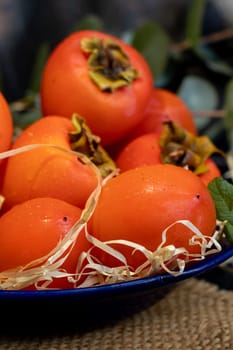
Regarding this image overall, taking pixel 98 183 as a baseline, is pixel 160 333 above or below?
below

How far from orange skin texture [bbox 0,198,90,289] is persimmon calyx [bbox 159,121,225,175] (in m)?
0.13

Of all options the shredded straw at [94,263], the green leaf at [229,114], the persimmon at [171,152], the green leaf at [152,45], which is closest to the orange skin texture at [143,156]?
the persimmon at [171,152]

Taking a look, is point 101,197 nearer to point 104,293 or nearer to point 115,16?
point 104,293

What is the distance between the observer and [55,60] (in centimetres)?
66

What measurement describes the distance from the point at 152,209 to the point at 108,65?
0.63 ft

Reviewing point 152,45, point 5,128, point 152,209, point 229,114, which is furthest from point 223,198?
point 152,45

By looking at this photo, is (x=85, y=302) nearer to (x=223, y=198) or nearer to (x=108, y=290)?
(x=108, y=290)

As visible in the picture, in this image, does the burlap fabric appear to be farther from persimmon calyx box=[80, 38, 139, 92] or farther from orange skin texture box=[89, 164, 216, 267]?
persimmon calyx box=[80, 38, 139, 92]

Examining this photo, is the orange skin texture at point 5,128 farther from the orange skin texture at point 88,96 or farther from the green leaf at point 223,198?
the green leaf at point 223,198

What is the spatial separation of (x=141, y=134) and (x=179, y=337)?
227 mm

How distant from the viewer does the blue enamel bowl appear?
0.49m

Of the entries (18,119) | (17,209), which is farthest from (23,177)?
(18,119)

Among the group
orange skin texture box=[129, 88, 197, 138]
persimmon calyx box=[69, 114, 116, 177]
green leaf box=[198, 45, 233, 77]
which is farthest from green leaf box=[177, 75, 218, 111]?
persimmon calyx box=[69, 114, 116, 177]

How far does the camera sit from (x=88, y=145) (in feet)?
1.94
